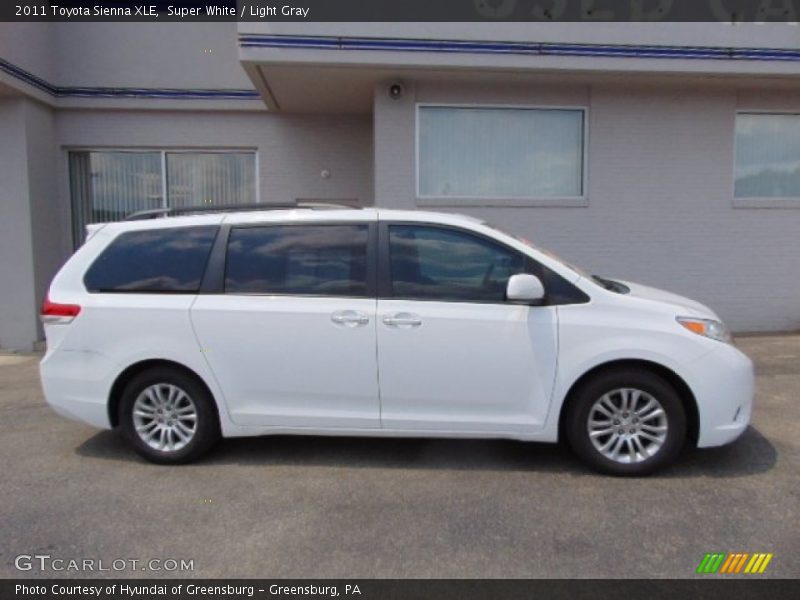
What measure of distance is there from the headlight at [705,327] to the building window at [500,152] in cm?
483

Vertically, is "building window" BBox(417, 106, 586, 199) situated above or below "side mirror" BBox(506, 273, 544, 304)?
above

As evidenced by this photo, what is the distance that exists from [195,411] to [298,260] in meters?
1.28

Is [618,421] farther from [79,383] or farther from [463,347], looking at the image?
[79,383]

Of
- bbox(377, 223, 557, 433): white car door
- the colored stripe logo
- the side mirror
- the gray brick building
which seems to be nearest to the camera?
the colored stripe logo

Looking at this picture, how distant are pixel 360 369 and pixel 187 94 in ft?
24.1

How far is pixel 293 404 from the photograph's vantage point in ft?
13.1

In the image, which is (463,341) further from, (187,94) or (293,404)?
(187,94)

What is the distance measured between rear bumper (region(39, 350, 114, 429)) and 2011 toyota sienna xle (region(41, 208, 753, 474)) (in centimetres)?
1

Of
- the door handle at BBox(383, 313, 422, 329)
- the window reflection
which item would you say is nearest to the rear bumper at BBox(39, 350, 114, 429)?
the door handle at BBox(383, 313, 422, 329)

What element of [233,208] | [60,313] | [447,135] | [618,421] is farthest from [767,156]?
[60,313]

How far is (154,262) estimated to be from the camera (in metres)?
4.19

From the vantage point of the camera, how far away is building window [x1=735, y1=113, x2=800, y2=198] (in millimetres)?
8750

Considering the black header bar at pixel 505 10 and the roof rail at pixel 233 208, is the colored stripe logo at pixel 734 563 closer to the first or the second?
the roof rail at pixel 233 208

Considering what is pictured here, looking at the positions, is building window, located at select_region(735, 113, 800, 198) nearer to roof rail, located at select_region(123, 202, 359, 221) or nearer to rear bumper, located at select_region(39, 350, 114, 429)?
roof rail, located at select_region(123, 202, 359, 221)
